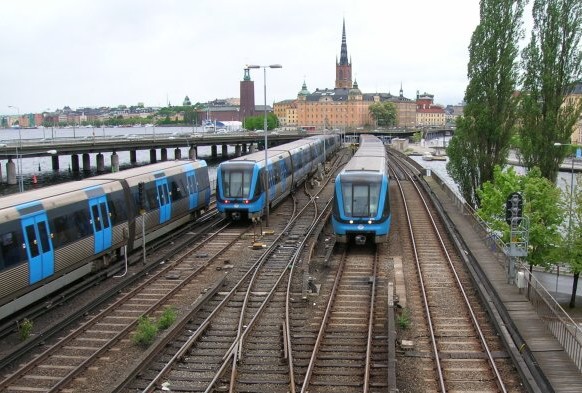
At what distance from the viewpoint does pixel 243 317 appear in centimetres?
1592

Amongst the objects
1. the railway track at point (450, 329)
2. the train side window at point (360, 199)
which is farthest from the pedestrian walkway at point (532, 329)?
the train side window at point (360, 199)

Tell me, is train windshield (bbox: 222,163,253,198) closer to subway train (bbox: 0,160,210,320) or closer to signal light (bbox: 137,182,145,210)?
subway train (bbox: 0,160,210,320)

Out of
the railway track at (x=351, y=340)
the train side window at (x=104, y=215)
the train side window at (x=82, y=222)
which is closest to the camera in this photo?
the railway track at (x=351, y=340)

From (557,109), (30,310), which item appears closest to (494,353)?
(30,310)

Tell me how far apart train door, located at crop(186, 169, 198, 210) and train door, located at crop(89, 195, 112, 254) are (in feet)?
26.8

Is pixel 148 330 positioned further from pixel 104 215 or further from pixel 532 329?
pixel 532 329

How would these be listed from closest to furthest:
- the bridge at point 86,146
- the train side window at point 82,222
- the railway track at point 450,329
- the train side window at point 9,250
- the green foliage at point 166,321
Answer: the railway track at point 450,329 < the train side window at point 9,250 < the green foliage at point 166,321 < the train side window at point 82,222 < the bridge at point 86,146

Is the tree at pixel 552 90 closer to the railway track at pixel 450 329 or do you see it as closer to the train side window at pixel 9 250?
the railway track at pixel 450 329

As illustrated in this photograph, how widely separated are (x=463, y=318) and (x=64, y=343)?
9838mm

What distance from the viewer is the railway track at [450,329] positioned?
40.6 feet

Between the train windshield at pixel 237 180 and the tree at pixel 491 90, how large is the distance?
1594 centimetres

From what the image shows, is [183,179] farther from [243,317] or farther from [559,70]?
[559,70]

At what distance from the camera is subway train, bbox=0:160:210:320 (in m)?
15.0

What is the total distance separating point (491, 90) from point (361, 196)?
17.6 meters
